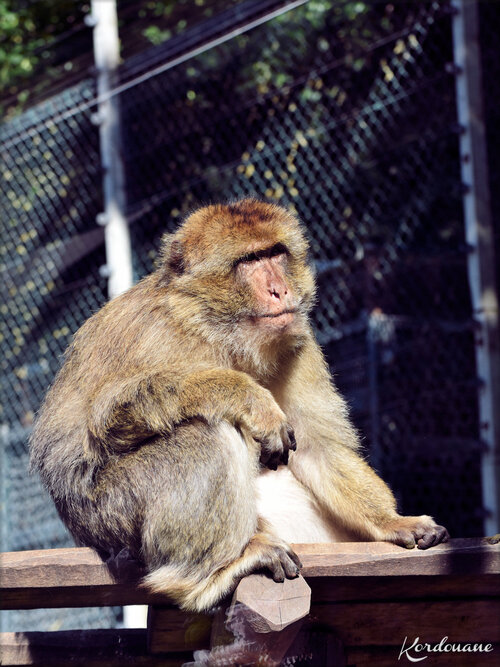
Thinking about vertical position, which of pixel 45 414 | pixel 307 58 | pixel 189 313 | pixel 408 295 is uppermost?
pixel 307 58

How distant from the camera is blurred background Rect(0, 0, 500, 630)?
520 cm

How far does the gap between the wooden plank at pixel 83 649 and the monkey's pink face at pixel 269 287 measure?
1084mm

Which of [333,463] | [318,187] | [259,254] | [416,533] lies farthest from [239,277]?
[318,187]

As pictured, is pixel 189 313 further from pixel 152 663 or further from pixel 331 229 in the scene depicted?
pixel 331 229

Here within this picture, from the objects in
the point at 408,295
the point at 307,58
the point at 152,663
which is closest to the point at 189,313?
the point at 152,663

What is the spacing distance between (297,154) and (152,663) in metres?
3.74

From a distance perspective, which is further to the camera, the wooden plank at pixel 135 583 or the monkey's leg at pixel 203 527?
the monkey's leg at pixel 203 527

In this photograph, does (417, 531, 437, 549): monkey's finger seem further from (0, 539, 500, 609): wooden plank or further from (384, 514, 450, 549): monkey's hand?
(0, 539, 500, 609): wooden plank

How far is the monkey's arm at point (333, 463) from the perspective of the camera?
10.1 feet

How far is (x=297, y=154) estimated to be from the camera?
19.1ft

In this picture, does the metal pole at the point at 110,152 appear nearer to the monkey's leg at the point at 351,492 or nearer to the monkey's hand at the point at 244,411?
the monkey's leg at the point at 351,492

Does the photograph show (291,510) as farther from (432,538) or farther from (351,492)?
(432,538)

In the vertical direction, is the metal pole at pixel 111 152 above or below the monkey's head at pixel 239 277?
above

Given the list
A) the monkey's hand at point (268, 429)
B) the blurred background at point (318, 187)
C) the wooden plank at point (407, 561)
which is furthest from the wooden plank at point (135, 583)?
the blurred background at point (318, 187)
